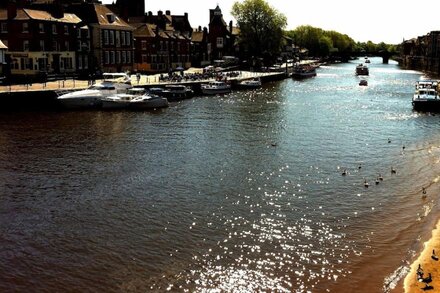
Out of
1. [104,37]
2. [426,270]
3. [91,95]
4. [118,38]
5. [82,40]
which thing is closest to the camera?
[426,270]

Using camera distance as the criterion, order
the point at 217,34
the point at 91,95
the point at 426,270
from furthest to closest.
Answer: the point at 217,34 < the point at 91,95 < the point at 426,270

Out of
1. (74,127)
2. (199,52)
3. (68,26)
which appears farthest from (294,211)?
(199,52)

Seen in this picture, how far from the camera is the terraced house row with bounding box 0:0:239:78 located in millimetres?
72250

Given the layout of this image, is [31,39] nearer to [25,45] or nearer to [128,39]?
[25,45]

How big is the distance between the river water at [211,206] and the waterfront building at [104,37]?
121 feet

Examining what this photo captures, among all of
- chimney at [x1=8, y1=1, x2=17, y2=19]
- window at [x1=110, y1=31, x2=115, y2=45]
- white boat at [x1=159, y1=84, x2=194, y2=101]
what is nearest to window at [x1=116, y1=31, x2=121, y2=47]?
window at [x1=110, y1=31, x2=115, y2=45]

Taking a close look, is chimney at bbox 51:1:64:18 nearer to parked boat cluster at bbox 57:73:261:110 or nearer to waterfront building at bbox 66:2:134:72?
waterfront building at bbox 66:2:134:72

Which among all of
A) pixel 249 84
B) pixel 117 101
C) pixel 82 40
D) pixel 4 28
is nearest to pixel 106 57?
pixel 82 40

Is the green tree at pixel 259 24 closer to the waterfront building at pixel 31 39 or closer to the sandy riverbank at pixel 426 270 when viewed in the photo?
the waterfront building at pixel 31 39

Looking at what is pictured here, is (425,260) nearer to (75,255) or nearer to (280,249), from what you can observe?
(280,249)

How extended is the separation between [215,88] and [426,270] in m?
64.8

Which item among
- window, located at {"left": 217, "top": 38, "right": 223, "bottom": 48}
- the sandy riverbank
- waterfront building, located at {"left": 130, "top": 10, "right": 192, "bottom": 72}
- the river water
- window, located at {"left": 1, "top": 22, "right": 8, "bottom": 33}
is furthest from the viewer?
window, located at {"left": 217, "top": 38, "right": 223, "bottom": 48}

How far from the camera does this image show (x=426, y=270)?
17.7 metres

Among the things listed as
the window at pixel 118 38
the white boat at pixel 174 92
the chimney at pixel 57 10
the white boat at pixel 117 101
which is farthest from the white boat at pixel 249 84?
the chimney at pixel 57 10
